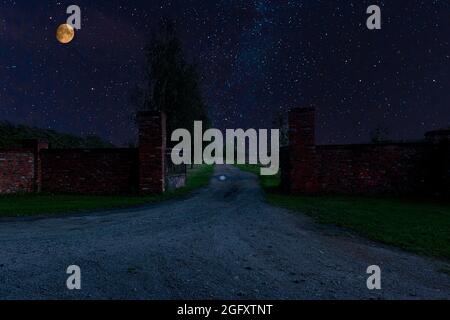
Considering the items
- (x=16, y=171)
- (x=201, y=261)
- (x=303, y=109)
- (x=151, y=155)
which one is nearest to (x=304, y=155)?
(x=303, y=109)

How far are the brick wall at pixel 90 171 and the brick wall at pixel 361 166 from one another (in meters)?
6.88

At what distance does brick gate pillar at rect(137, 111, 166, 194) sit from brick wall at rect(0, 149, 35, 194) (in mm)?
5042

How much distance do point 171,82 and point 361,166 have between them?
19.2 metres

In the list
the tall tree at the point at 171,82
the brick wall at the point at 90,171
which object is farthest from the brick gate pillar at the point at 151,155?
the tall tree at the point at 171,82

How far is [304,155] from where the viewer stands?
11484 millimetres

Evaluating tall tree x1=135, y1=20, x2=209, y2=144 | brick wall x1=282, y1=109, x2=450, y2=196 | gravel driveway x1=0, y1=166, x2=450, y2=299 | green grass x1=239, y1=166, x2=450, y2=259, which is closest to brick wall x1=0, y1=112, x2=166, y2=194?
gravel driveway x1=0, y1=166, x2=450, y2=299

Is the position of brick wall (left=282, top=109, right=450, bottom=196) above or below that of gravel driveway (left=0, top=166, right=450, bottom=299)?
above

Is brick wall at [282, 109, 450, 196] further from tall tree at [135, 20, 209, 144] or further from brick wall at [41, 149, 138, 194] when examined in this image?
tall tree at [135, 20, 209, 144]

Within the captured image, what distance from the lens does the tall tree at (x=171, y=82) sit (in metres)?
25.5

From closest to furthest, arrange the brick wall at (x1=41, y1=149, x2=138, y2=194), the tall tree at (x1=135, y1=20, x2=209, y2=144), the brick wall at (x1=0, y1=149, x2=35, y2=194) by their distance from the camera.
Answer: the brick wall at (x1=0, y1=149, x2=35, y2=194), the brick wall at (x1=41, y1=149, x2=138, y2=194), the tall tree at (x1=135, y1=20, x2=209, y2=144)

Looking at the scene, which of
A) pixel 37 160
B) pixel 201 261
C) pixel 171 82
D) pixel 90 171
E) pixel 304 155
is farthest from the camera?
pixel 171 82

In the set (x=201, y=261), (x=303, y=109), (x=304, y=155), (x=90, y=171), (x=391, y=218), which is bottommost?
(x=391, y=218)

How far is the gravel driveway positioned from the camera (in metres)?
3.10

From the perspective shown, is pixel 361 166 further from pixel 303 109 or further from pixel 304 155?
pixel 303 109
